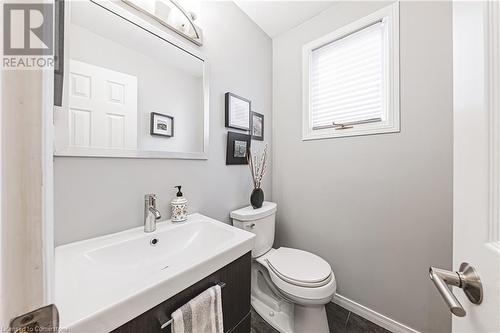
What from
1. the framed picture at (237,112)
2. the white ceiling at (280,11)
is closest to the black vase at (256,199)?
the framed picture at (237,112)

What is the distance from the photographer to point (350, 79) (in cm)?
139

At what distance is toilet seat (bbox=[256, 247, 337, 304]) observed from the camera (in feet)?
3.31

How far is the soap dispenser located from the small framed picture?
2.59ft

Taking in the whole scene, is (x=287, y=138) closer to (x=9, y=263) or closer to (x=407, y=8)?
(x=407, y=8)

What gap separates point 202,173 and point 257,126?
2.18 ft

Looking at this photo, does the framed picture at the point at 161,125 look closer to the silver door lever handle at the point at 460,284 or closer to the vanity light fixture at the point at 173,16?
the vanity light fixture at the point at 173,16

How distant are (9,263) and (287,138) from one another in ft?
5.36

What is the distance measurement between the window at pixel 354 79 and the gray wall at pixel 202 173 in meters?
0.41

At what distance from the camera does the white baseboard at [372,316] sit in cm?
115

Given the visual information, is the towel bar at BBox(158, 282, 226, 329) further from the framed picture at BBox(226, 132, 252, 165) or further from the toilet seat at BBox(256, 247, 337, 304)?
the framed picture at BBox(226, 132, 252, 165)

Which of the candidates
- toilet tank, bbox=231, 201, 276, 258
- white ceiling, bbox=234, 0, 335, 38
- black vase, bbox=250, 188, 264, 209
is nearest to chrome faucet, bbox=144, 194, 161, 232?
toilet tank, bbox=231, 201, 276, 258

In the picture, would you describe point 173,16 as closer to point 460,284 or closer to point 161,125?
point 161,125

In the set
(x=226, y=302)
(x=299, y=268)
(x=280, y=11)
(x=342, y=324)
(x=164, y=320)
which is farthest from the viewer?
(x=280, y=11)

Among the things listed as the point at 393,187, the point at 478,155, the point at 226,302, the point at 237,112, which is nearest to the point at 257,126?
the point at 237,112
